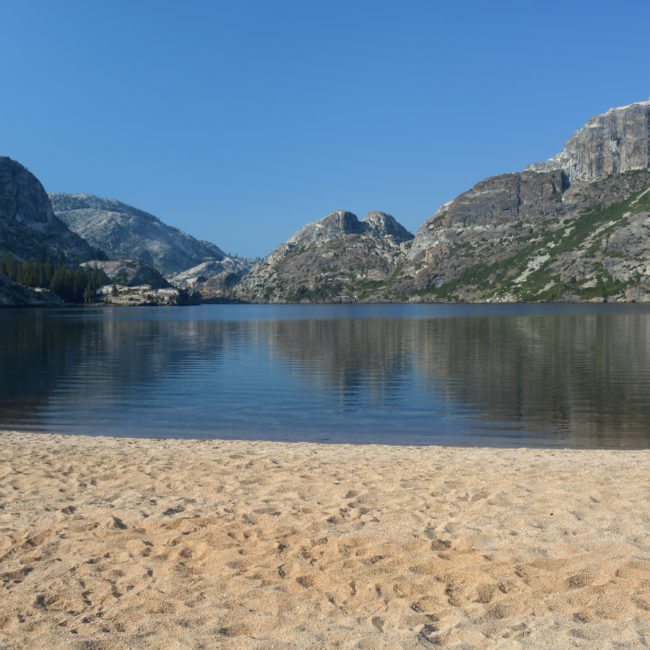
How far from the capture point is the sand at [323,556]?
962 centimetres

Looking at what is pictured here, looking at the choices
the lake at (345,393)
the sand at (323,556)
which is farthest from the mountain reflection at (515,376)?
the sand at (323,556)

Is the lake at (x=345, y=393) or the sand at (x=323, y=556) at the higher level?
the sand at (x=323, y=556)

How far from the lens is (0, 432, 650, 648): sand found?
9.62 m

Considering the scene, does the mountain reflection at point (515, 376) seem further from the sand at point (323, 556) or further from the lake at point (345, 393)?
the sand at point (323, 556)

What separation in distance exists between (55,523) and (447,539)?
33.9 ft

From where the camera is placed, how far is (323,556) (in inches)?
500

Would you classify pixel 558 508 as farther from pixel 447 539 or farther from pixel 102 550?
pixel 102 550

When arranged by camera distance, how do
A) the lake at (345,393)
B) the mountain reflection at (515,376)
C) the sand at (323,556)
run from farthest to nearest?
the mountain reflection at (515,376) < the lake at (345,393) < the sand at (323,556)

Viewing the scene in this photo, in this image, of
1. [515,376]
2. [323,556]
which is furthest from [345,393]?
[323,556]

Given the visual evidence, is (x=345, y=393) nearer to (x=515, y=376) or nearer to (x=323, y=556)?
(x=515, y=376)

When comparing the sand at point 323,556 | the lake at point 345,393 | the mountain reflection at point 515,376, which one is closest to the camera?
the sand at point 323,556

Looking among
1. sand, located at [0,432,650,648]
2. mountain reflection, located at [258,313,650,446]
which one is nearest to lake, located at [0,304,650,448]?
mountain reflection, located at [258,313,650,446]

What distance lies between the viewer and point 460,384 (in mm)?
50125

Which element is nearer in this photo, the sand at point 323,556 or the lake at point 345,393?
the sand at point 323,556
